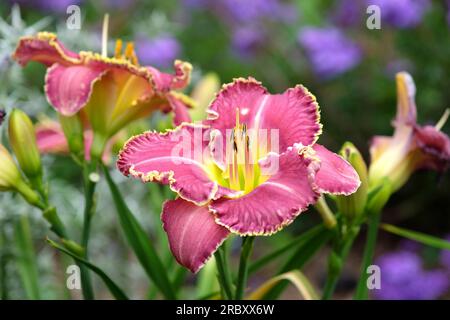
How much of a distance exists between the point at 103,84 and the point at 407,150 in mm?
348

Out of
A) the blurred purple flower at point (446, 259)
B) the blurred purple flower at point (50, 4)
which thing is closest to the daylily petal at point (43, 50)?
the blurred purple flower at point (446, 259)

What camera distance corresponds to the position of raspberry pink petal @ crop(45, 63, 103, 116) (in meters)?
0.73

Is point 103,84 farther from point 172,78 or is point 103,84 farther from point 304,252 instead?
point 304,252

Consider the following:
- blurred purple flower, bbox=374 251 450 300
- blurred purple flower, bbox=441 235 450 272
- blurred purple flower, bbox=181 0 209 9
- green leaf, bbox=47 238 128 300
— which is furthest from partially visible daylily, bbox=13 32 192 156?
blurred purple flower, bbox=181 0 209 9

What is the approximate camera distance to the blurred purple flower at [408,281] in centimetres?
153

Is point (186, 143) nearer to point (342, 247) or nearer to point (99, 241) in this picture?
point (342, 247)

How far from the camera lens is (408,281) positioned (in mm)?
1580

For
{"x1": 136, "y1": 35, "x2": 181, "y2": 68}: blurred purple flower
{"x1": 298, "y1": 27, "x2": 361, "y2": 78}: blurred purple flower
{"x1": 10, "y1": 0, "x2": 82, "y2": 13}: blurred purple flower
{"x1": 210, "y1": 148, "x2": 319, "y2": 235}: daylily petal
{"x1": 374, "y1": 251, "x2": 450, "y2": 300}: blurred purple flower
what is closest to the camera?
{"x1": 210, "y1": 148, "x2": 319, "y2": 235}: daylily petal

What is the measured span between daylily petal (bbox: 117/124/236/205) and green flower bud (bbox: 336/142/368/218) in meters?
0.15

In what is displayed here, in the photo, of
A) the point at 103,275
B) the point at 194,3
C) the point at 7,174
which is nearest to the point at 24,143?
the point at 7,174

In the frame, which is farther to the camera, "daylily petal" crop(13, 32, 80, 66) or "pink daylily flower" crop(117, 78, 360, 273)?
"daylily petal" crop(13, 32, 80, 66)

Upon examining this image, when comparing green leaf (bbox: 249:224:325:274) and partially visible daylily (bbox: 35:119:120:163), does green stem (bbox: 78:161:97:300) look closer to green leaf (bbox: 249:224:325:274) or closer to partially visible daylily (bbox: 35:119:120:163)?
partially visible daylily (bbox: 35:119:120:163)

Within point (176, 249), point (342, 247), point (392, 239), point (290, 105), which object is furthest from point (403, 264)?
point (176, 249)

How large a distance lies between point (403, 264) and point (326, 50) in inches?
25.4
